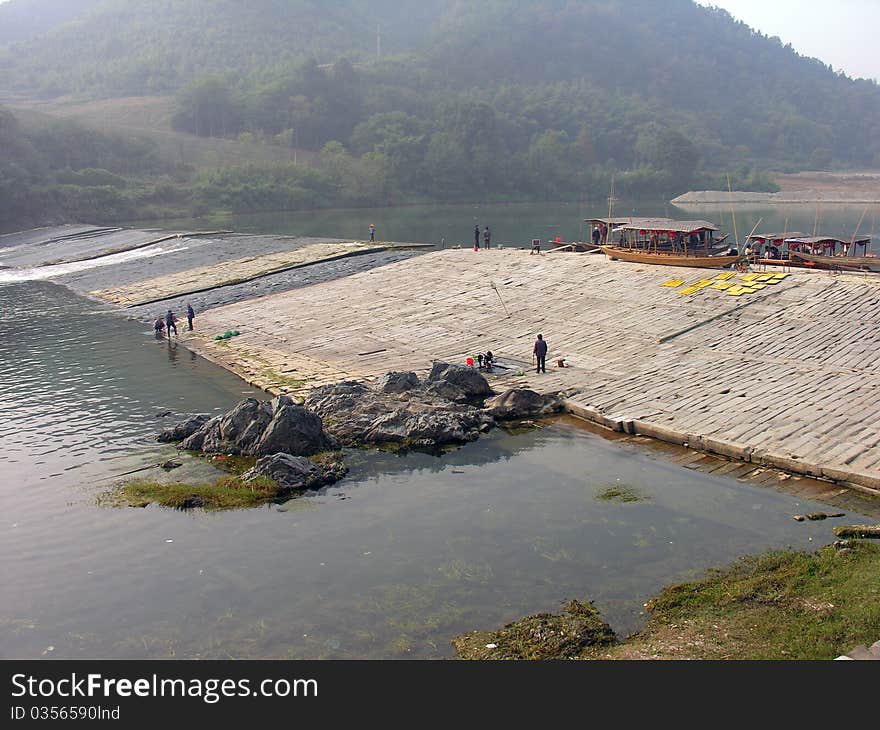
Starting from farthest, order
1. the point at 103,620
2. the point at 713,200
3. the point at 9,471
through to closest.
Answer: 1. the point at 713,200
2. the point at 9,471
3. the point at 103,620

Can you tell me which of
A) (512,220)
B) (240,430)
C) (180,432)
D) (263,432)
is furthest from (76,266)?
(512,220)

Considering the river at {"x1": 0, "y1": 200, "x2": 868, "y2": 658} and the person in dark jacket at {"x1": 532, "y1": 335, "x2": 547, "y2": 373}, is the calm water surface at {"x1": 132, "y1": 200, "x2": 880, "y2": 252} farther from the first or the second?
the river at {"x1": 0, "y1": 200, "x2": 868, "y2": 658}

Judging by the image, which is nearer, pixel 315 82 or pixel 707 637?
pixel 707 637

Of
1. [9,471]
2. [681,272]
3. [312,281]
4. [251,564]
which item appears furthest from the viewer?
[312,281]

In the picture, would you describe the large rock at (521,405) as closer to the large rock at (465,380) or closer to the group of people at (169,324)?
the large rock at (465,380)

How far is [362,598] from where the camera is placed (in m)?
16.5

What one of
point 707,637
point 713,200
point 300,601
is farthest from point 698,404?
point 713,200

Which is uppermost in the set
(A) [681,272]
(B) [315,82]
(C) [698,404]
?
(B) [315,82]

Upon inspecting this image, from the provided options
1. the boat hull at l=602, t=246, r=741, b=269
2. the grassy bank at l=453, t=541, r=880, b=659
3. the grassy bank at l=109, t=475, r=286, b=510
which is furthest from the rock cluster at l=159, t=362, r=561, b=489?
the boat hull at l=602, t=246, r=741, b=269

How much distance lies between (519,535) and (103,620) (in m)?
8.80

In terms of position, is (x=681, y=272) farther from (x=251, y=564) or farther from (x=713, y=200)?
(x=713, y=200)

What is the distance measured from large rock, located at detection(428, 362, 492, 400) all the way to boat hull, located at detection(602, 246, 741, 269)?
17229 mm

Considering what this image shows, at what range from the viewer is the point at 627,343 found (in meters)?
33.5

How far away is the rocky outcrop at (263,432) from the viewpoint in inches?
960
